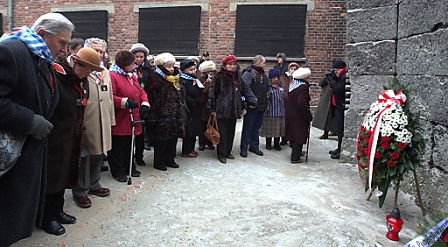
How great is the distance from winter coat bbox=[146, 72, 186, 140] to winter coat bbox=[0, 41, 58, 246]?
2535 millimetres

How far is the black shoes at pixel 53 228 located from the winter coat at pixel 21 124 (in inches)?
33.0

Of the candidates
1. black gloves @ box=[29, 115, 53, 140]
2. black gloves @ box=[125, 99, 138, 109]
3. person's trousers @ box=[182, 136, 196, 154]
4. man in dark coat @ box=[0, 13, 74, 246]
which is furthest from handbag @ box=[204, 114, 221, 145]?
black gloves @ box=[29, 115, 53, 140]

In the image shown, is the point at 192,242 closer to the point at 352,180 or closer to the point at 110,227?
the point at 110,227

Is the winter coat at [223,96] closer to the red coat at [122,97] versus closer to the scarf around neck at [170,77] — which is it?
the scarf around neck at [170,77]

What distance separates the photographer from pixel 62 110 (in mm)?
3219

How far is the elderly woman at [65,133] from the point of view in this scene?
319 centimetres

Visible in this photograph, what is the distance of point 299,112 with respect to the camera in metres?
6.14

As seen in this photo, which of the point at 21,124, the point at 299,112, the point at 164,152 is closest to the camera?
the point at 21,124

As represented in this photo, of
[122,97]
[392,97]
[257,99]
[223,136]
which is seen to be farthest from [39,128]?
[257,99]

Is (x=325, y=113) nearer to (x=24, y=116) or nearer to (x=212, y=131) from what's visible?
(x=212, y=131)

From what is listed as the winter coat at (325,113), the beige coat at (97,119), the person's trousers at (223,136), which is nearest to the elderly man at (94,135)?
the beige coat at (97,119)

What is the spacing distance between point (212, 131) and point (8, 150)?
150 inches

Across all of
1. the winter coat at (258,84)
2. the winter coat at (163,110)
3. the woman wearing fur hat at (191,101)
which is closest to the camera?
the winter coat at (163,110)

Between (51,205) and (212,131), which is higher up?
(212,131)
